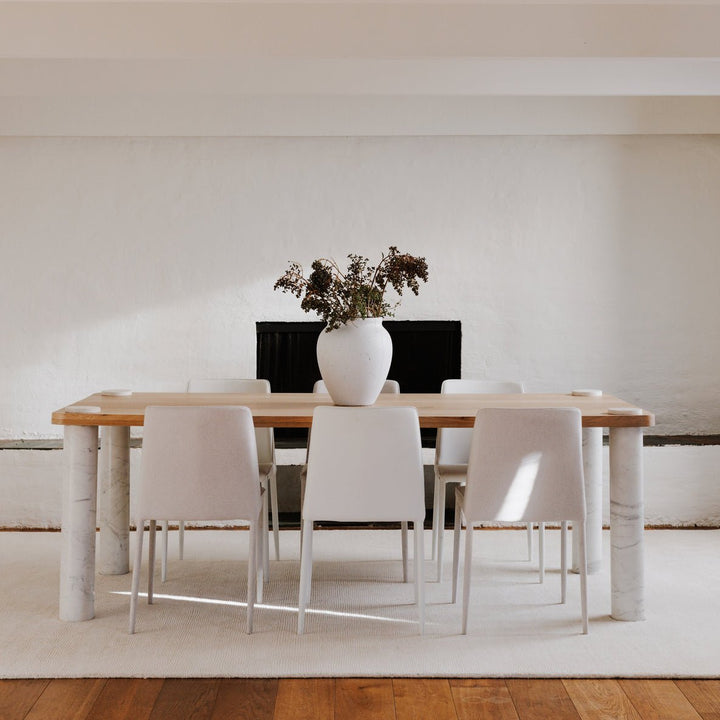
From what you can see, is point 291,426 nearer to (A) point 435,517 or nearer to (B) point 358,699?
(B) point 358,699

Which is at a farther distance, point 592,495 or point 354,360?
point 592,495

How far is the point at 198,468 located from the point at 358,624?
0.88m

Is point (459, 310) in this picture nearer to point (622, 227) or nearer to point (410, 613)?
point (622, 227)

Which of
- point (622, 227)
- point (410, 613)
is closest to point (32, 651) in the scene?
point (410, 613)

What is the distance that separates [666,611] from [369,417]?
1500 mm

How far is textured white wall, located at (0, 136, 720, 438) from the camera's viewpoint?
6051 mm

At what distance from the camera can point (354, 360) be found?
3775mm

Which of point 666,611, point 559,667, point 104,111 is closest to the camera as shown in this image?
point 559,667

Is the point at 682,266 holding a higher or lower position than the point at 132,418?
higher

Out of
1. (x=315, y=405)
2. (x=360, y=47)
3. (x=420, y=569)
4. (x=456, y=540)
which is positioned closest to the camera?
(x=420, y=569)

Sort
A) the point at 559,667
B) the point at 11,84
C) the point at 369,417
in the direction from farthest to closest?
the point at 11,84
the point at 369,417
the point at 559,667

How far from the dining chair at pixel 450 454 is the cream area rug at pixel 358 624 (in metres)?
0.17

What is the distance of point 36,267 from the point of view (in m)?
6.05

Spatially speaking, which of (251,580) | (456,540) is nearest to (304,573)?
(251,580)
